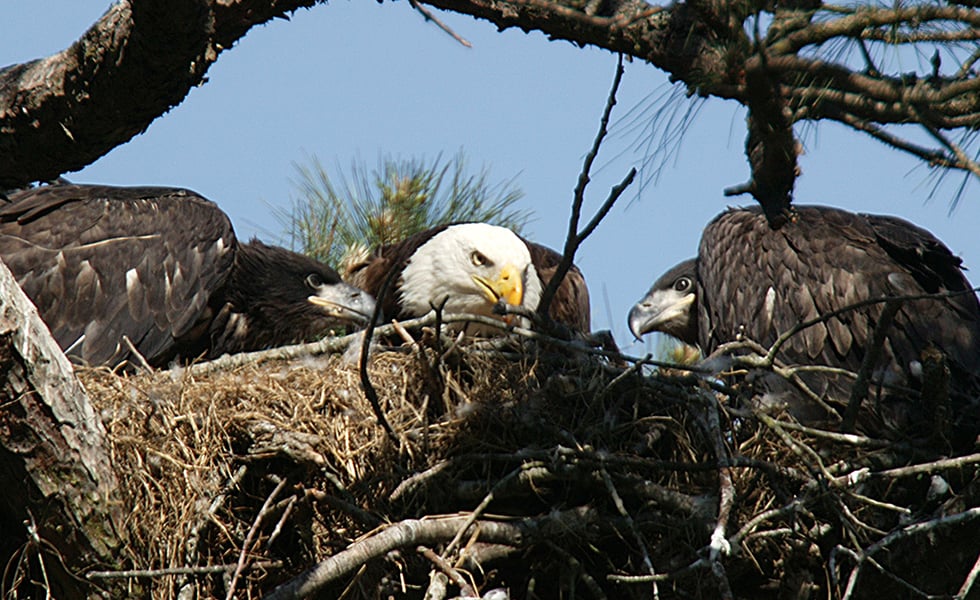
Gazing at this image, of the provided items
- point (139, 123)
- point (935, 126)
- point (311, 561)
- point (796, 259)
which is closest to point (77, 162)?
point (139, 123)

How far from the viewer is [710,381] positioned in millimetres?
4309

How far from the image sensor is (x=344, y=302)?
625 cm

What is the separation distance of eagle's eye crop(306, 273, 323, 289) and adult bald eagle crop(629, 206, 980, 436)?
1.85 meters

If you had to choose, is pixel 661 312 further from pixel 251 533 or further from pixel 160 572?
pixel 160 572

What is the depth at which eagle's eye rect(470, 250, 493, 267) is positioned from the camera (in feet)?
20.2

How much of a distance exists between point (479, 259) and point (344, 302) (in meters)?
0.69

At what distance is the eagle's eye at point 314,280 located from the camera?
629 cm

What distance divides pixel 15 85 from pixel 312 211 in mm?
3537

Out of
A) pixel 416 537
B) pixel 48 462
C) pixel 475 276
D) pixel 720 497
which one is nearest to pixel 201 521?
pixel 48 462

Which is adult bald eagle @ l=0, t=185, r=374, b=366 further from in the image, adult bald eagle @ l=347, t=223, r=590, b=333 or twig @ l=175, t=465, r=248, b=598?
twig @ l=175, t=465, r=248, b=598

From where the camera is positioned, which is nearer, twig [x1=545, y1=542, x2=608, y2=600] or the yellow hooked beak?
twig [x1=545, y1=542, x2=608, y2=600]

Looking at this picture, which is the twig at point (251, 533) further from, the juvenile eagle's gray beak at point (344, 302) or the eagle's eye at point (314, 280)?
the eagle's eye at point (314, 280)

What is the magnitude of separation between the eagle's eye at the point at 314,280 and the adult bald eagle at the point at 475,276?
289mm

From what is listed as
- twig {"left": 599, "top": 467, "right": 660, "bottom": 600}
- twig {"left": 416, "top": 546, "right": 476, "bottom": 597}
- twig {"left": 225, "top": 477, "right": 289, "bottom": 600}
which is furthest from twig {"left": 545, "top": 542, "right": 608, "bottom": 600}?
twig {"left": 225, "top": 477, "right": 289, "bottom": 600}
